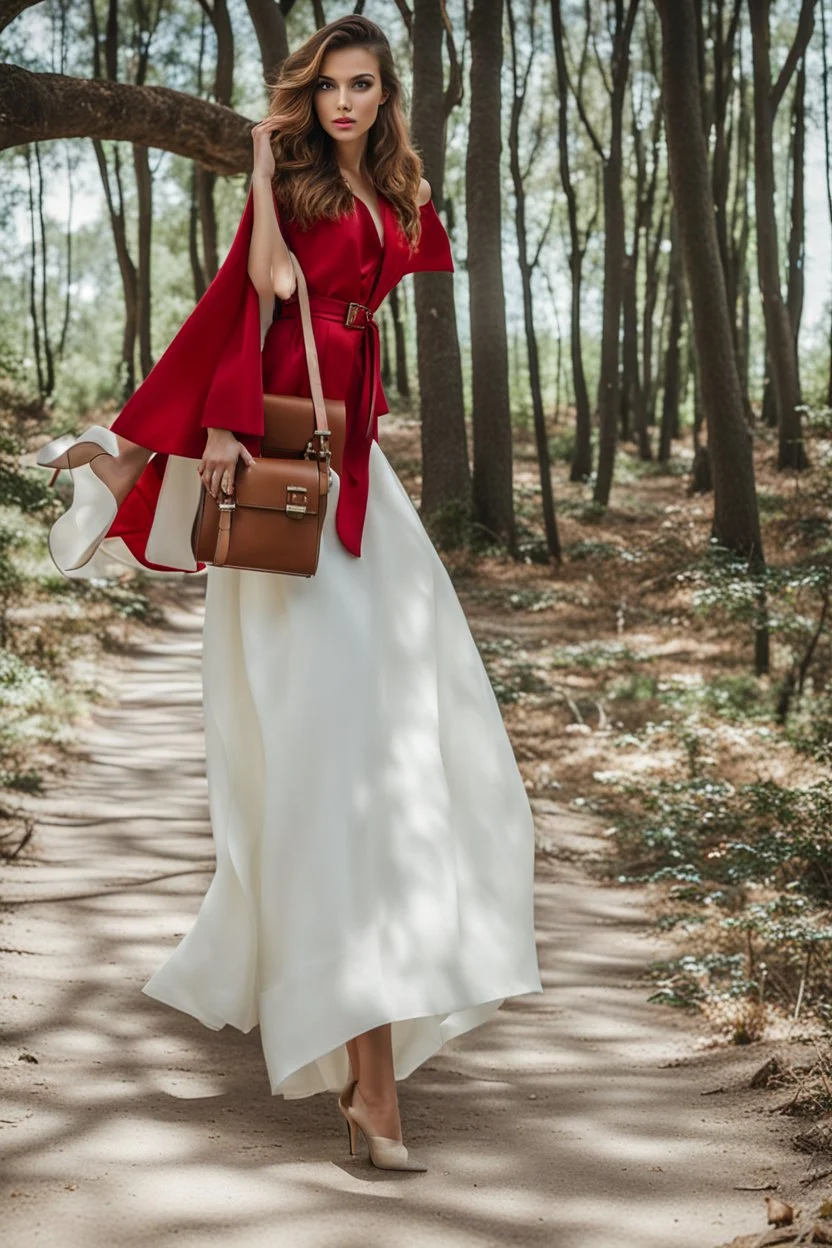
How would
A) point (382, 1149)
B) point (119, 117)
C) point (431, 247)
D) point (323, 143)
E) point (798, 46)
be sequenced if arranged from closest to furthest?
point (382, 1149) < point (323, 143) < point (431, 247) < point (119, 117) < point (798, 46)

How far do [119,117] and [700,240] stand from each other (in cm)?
883

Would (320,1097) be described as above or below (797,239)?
below

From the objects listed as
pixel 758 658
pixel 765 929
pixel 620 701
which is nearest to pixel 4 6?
pixel 765 929

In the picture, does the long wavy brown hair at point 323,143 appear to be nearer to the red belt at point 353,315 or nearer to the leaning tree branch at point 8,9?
the red belt at point 353,315

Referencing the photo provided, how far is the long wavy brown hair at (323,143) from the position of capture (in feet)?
9.67

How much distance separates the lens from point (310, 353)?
290cm

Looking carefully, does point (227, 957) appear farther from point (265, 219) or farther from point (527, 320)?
point (527, 320)

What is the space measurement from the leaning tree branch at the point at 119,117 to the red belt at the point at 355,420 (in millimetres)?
2038

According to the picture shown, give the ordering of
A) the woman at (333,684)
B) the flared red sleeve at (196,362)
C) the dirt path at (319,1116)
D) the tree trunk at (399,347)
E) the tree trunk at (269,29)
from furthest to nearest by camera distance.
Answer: the tree trunk at (399,347) → the tree trunk at (269,29) → the flared red sleeve at (196,362) → the woman at (333,684) → the dirt path at (319,1116)

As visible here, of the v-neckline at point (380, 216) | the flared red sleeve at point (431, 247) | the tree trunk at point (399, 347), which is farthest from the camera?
the tree trunk at point (399, 347)

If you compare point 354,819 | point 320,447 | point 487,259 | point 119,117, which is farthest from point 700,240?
point 354,819

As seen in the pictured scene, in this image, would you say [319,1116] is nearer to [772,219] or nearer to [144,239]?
[772,219]

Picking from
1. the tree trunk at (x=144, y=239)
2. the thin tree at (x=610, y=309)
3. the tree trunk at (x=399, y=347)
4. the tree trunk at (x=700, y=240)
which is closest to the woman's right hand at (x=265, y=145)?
the tree trunk at (x=700, y=240)

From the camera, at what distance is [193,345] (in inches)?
115
